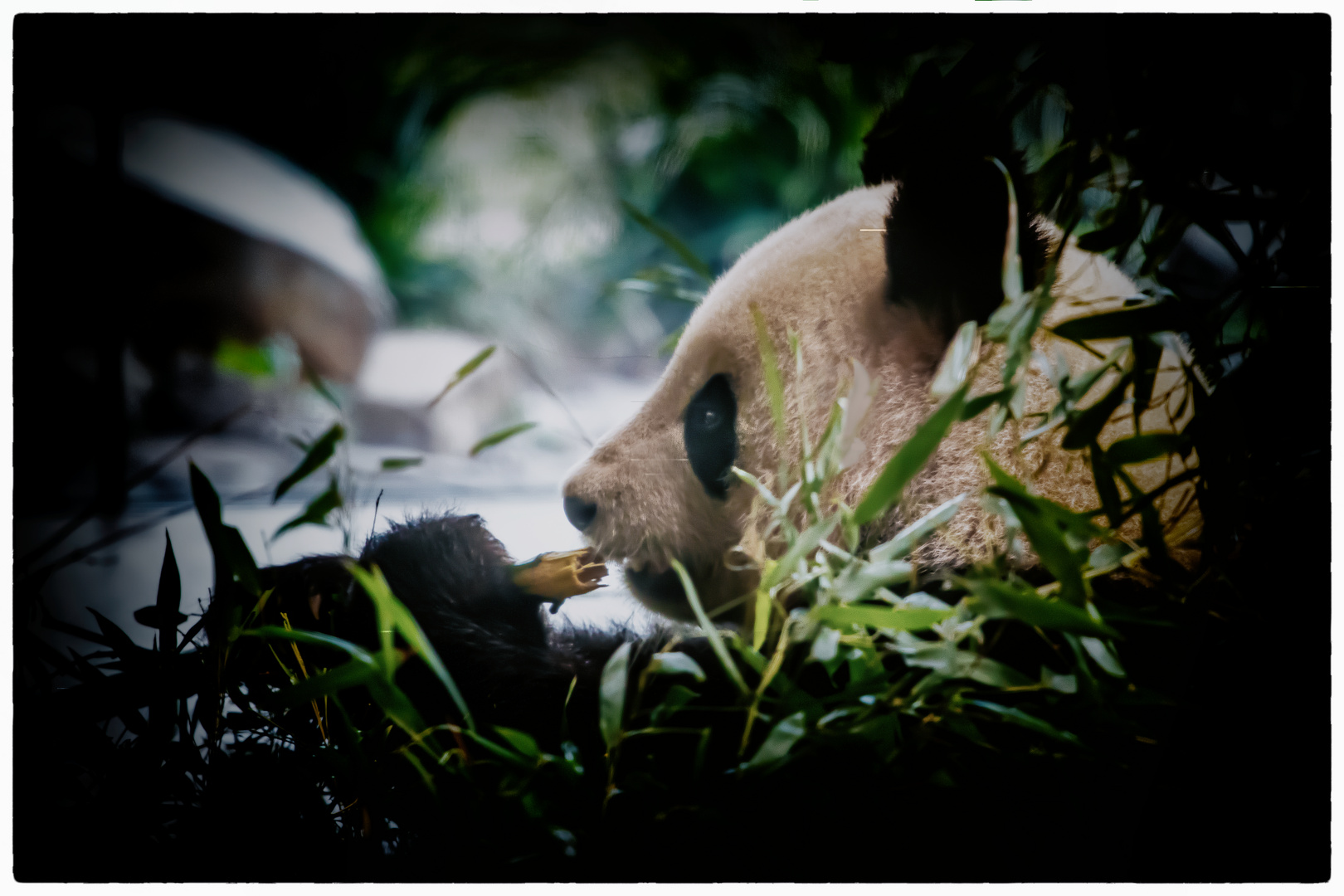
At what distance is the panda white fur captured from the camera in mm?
651

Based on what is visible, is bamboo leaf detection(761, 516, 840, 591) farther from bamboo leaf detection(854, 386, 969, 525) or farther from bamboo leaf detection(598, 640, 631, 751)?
bamboo leaf detection(598, 640, 631, 751)

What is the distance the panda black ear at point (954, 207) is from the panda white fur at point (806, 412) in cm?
1

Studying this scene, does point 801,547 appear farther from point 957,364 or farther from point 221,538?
point 221,538

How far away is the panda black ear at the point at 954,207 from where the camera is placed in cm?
63

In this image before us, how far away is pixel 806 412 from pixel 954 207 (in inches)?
8.4

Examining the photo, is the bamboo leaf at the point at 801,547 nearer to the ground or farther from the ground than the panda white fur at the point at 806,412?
nearer to the ground

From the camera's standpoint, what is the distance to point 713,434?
0.71m

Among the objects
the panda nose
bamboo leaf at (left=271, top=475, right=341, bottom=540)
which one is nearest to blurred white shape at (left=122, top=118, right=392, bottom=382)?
bamboo leaf at (left=271, top=475, right=341, bottom=540)

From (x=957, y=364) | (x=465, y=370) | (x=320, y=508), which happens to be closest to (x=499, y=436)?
(x=465, y=370)

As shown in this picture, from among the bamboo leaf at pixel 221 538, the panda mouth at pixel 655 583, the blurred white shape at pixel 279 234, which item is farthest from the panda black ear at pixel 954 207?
the bamboo leaf at pixel 221 538

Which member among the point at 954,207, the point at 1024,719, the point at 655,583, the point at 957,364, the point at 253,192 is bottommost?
the point at 1024,719

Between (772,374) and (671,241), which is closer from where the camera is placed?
(772,374)

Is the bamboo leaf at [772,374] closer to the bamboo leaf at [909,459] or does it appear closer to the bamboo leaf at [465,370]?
the bamboo leaf at [909,459]

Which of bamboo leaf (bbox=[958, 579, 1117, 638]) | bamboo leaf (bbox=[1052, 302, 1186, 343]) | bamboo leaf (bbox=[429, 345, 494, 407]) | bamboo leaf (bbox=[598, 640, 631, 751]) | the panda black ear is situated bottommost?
bamboo leaf (bbox=[598, 640, 631, 751])
